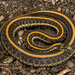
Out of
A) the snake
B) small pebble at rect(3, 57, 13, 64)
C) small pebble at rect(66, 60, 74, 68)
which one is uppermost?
the snake

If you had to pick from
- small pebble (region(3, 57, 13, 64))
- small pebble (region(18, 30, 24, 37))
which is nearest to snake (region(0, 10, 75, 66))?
small pebble (region(18, 30, 24, 37))

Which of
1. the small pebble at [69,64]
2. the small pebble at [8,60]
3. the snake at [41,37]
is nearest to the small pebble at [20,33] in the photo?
the snake at [41,37]

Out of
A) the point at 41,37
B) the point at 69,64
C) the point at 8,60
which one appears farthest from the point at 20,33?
the point at 69,64

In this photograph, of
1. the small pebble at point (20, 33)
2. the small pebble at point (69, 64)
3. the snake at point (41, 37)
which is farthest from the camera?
the small pebble at point (20, 33)

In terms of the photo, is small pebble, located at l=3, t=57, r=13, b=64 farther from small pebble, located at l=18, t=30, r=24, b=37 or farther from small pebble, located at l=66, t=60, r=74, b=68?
small pebble, located at l=66, t=60, r=74, b=68

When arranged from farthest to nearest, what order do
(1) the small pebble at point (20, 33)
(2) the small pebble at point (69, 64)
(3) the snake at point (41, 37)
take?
(1) the small pebble at point (20, 33), (2) the small pebble at point (69, 64), (3) the snake at point (41, 37)

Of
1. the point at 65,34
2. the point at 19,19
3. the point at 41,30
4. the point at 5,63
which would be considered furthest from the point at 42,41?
the point at 5,63

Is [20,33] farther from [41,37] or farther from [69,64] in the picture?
[69,64]

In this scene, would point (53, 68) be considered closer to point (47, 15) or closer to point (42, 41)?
point (42, 41)

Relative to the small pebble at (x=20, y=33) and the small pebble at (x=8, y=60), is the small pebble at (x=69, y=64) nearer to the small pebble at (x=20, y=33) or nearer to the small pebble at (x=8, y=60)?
the small pebble at (x=8, y=60)
